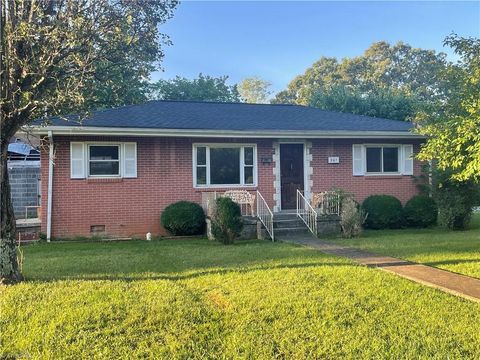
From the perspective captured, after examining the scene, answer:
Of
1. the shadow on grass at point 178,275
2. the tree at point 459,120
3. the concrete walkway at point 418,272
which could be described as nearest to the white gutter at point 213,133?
the concrete walkway at point 418,272

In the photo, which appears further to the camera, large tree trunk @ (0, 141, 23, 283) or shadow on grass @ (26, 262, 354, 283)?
shadow on grass @ (26, 262, 354, 283)

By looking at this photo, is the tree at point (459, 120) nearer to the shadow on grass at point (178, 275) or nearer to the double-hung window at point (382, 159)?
the shadow on grass at point (178, 275)

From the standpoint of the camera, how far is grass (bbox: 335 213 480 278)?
7.41 meters

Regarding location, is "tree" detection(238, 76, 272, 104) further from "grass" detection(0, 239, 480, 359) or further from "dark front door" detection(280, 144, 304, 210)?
"grass" detection(0, 239, 480, 359)

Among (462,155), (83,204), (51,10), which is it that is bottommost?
(83,204)

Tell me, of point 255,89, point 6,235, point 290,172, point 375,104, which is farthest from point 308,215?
point 255,89

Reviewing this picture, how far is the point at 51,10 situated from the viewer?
6309mm

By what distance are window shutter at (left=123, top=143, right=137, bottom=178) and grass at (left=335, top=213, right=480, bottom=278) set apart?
20.0 feet

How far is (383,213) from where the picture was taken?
1280 cm

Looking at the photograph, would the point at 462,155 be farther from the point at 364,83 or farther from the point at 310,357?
the point at 364,83

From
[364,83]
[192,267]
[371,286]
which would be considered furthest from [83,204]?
[364,83]

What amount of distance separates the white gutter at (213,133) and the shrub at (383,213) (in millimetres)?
2089

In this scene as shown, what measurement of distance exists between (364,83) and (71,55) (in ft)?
155

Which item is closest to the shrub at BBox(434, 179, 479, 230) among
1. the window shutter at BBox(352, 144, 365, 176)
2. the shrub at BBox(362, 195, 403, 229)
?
the shrub at BBox(362, 195, 403, 229)
